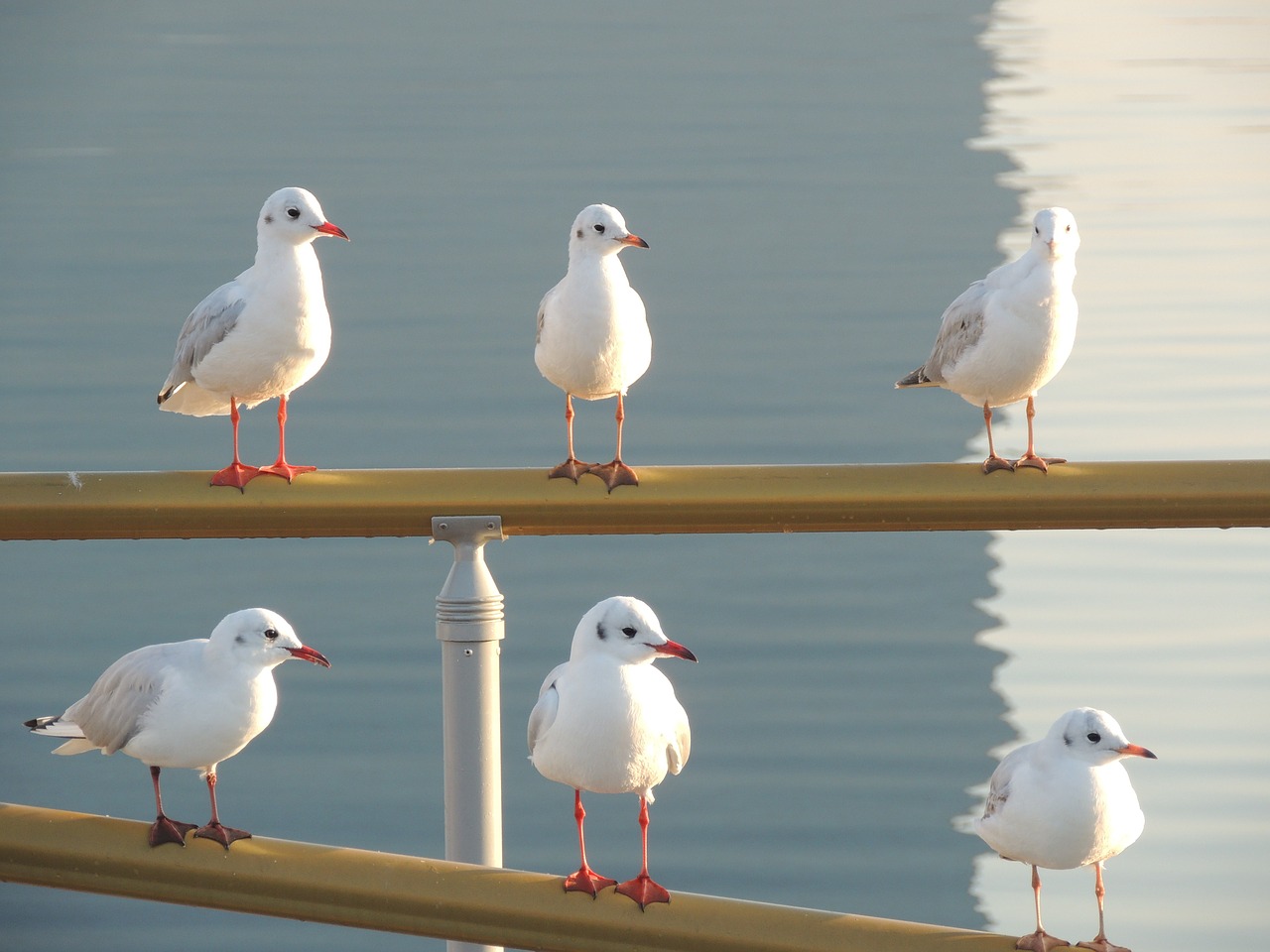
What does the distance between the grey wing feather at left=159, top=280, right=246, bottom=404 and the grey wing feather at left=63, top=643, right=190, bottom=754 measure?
0.42m

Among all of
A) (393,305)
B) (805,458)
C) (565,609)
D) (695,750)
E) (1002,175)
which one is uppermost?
(1002,175)

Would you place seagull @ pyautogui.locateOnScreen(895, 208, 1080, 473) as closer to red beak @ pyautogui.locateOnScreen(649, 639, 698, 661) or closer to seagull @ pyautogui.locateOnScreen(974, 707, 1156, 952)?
seagull @ pyautogui.locateOnScreen(974, 707, 1156, 952)

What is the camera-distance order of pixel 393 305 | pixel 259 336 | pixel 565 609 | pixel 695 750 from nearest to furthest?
pixel 259 336 → pixel 695 750 → pixel 565 609 → pixel 393 305

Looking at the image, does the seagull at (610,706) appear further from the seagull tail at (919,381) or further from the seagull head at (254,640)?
the seagull tail at (919,381)

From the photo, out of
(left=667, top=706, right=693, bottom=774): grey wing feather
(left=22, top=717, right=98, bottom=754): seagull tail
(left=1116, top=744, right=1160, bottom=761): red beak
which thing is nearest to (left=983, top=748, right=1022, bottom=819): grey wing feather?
Result: (left=1116, top=744, right=1160, bottom=761): red beak

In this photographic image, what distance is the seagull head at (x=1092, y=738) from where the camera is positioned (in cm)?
185

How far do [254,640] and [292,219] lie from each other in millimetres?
597

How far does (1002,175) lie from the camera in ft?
22.6

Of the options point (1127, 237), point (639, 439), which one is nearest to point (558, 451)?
point (639, 439)

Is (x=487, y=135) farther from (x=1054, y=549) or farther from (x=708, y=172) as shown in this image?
(x=1054, y=549)

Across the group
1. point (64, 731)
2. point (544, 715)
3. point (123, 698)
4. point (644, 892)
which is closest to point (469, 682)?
point (544, 715)

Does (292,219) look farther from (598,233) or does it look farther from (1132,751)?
(1132,751)

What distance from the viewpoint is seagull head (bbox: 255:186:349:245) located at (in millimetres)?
2258

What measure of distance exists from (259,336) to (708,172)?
4.97 meters
